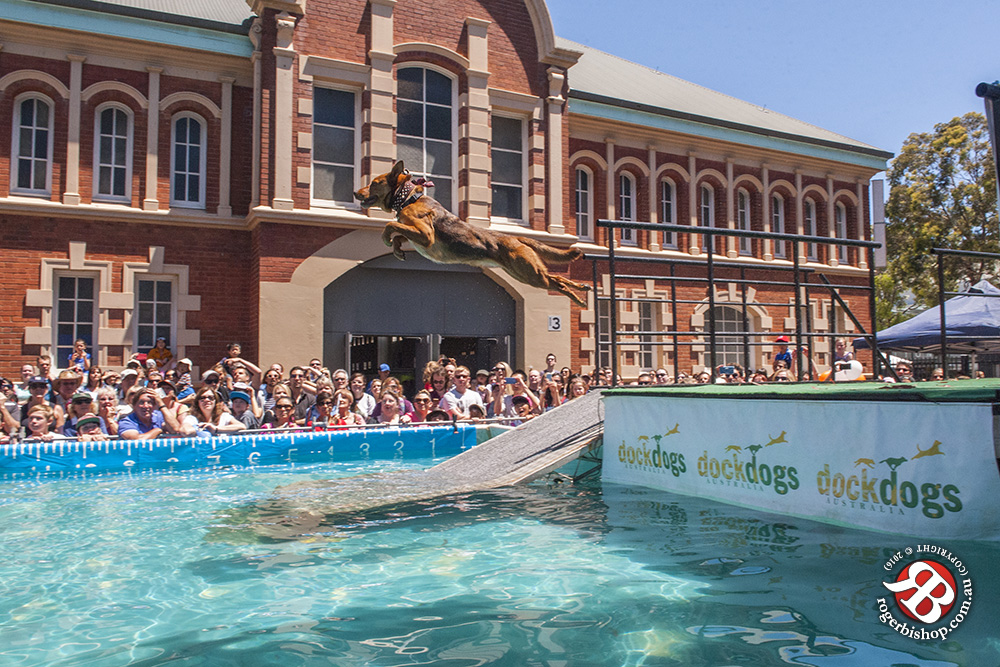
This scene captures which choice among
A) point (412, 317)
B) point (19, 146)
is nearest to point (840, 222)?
point (412, 317)

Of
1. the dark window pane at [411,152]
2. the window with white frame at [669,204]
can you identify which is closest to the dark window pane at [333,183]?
the dark window pane at [411,152]

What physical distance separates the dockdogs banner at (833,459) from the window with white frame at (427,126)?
10.2 m

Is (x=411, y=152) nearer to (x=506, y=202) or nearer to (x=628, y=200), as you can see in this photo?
(x=506, y=202)

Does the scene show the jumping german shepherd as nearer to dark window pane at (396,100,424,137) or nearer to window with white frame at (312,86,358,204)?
window with white frame at (312,86,358,204)

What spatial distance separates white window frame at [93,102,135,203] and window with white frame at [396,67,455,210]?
5.42 metres

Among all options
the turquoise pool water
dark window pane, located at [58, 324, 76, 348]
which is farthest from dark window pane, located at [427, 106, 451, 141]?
the turquoise pool water

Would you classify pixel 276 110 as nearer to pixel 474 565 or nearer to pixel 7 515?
pixel 7 515

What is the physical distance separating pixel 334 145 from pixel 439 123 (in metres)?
2.44

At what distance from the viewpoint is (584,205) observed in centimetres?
2053

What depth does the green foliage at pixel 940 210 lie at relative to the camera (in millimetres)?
29578

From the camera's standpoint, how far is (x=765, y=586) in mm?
4629

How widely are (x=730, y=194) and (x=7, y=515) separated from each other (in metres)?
19.8

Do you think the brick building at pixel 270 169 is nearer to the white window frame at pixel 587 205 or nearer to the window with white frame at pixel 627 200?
the white window frame at pixel 587 205

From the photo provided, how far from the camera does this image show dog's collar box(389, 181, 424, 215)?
7.51 meters
